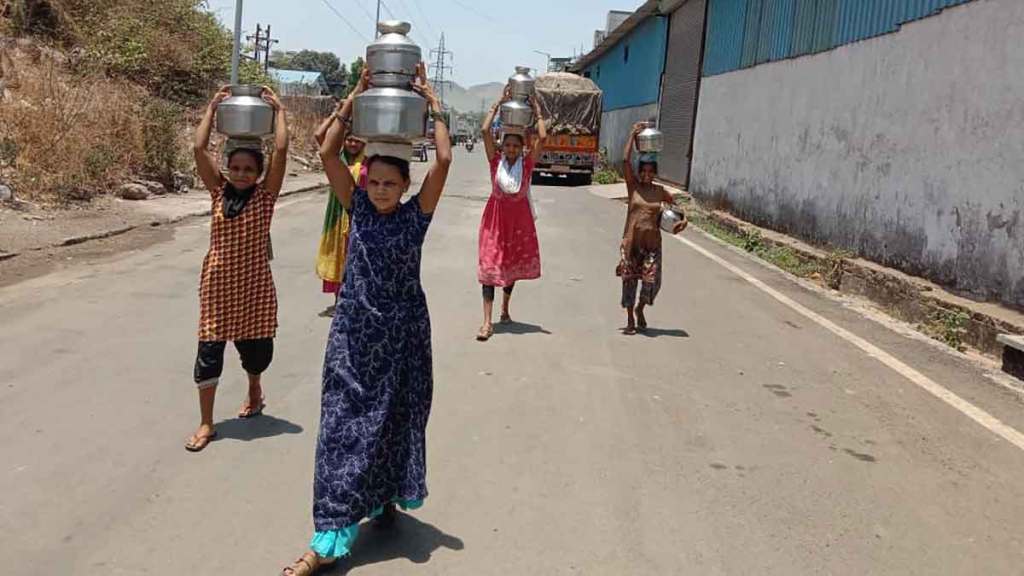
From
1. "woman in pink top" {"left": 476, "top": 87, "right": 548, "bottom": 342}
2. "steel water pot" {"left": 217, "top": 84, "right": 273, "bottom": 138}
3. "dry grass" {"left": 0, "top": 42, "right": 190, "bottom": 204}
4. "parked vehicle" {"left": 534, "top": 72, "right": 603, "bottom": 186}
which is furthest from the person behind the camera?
"parked vehicle" {"left": 534, "top": 72, "right": 603, "bottom": 186}

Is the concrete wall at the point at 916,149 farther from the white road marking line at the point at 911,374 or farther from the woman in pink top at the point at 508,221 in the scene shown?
the woman in pink top at the point at 508,221

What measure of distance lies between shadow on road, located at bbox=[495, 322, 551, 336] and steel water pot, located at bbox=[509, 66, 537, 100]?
1834 mm

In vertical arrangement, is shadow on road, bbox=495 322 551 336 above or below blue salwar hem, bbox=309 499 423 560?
above

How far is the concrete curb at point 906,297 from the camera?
7422mm

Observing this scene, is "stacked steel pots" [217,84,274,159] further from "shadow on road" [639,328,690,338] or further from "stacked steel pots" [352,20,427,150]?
"shadow on road" [639,328,690,338]

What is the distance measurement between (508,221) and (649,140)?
1.29 metres

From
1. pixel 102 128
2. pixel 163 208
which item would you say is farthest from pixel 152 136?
pixel 163 208

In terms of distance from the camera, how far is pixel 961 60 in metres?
9.04

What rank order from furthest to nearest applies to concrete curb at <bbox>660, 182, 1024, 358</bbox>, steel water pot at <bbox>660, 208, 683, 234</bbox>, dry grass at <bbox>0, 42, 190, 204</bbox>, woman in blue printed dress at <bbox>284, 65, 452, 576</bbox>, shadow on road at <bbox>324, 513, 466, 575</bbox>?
dry grass at <bbox>0, 42, 190, 204</bbox> < concrete curb at <bbox>660, 182, 1024, 358</bbox> < steel water pot at <bbox>660, 208, 683, 234</bbox> < shadow on road at <bbox>324, 513, 466, 575</bbox> < woman in blue printed dress at <bbox>284, 65, 452, 576</bbox>

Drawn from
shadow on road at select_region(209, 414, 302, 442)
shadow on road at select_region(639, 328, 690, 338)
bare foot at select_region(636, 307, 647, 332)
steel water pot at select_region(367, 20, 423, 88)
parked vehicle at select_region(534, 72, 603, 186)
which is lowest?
shadow on road at select_region(209, 414, 302, 442)

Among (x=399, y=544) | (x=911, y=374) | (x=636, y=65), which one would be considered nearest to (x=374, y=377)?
(x=399, y=544)

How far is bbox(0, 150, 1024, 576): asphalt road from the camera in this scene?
3348 mm

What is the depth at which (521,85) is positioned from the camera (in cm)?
672

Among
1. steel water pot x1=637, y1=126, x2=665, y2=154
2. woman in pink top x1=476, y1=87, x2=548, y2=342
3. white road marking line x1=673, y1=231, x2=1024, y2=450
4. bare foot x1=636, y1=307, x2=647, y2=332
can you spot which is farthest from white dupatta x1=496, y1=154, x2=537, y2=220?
white road marking line x1=673, y1=231, x2=1024, y2=450
